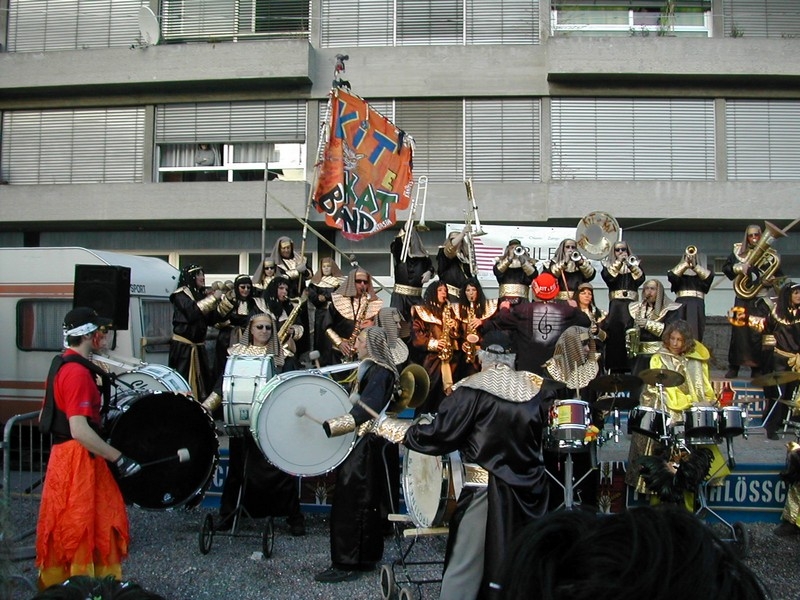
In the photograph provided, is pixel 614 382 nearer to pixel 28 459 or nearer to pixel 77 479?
pixel 77 479

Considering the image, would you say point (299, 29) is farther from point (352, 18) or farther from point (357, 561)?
point (357, 561)

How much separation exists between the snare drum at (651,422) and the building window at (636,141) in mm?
11946

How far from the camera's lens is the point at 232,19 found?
63.5 ft

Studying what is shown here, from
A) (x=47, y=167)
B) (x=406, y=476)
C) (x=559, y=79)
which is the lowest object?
(x=406, y=476)

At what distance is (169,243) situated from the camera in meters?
19.6

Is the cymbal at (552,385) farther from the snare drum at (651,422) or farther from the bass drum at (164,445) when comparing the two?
the bass drum at (164,445)

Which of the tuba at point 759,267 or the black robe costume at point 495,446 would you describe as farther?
the tuba at point 759,267

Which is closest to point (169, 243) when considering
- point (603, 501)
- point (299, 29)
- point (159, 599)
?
point (299, 29)

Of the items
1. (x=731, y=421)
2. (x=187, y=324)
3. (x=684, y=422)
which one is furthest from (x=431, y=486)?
(x=187, y=324)

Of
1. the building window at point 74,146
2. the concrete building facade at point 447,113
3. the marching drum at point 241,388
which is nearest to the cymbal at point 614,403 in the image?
the marching drum at point 241,388

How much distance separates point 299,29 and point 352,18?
4.32 ft

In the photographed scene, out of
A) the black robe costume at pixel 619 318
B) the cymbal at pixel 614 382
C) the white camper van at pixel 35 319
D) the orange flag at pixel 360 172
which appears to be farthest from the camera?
the white camper van at pixel 35 319

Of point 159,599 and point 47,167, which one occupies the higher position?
point 47,167

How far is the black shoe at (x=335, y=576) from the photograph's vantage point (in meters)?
6.14
